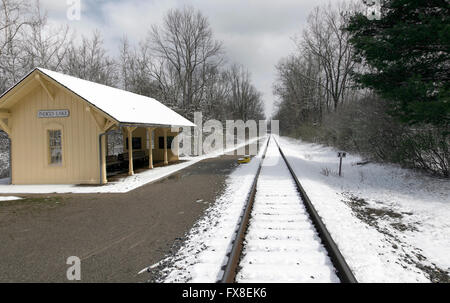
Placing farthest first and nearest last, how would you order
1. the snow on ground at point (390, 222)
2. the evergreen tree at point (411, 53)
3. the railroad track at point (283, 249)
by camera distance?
1. the evergreen tree at point (411, 53)
2. the snow on ground at point (390, 222)
3. the railroad track at point (283, 249)

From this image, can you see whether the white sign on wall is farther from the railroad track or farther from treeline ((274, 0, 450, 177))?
treeline ((274, 0, 450, 177))

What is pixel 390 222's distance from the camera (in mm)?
5477

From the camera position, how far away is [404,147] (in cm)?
952

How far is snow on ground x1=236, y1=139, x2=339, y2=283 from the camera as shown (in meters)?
3.35

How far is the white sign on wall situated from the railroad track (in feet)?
29.4

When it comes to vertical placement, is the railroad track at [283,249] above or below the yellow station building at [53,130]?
below

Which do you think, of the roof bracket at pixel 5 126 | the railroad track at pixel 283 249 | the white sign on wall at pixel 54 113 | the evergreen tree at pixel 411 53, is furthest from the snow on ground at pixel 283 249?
the roof bracket at pixel 5 126

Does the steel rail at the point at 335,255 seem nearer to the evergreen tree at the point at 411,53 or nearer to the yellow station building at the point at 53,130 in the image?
the evergreen tree at the point at 411,53

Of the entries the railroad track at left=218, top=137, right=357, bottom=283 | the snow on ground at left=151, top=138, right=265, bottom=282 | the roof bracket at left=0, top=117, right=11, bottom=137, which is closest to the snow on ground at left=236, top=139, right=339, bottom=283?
the railroad track at left=218, top=137, right=357, bottom=283

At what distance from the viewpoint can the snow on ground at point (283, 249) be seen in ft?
11.0

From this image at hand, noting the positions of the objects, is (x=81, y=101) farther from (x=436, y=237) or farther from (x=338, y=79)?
(x=338, y=79)

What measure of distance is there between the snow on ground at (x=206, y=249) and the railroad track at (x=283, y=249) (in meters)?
0.25
